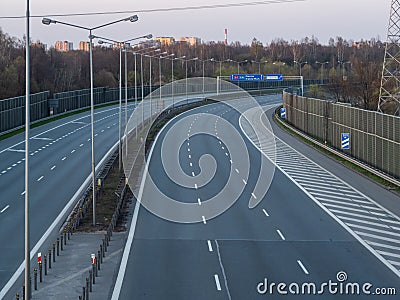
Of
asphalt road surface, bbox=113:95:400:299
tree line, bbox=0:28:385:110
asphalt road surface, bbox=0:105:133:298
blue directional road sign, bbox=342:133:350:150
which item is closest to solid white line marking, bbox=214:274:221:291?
asphalt road surface, bbox=113:95:400:299

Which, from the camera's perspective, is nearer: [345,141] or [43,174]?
[43,174]

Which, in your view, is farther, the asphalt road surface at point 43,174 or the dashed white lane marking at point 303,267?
the asphalt road surface at point 43,174

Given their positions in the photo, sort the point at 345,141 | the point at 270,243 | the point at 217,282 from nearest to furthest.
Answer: the point at 217,282
the point at 270,243
the point at 345,141

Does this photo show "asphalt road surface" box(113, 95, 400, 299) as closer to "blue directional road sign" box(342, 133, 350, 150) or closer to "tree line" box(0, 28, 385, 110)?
"blue directional road sign" box(342, 133, 350, 150)

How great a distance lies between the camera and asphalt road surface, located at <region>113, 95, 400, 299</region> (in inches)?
888

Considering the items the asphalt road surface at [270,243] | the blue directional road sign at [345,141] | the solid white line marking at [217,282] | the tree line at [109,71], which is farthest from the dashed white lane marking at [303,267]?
the tree line at [109,71]

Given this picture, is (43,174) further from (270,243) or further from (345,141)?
(270,243)

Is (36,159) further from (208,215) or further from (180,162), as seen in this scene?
(208,215)

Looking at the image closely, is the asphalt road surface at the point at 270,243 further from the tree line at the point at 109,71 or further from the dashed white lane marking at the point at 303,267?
the tree line at the point at 109,71

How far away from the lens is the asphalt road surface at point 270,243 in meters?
22.5

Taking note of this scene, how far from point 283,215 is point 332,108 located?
2453 cm

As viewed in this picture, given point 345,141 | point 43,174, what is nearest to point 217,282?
point 43,174

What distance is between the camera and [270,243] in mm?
28625

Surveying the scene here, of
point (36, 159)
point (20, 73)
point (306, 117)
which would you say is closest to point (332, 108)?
point (306, 117)
